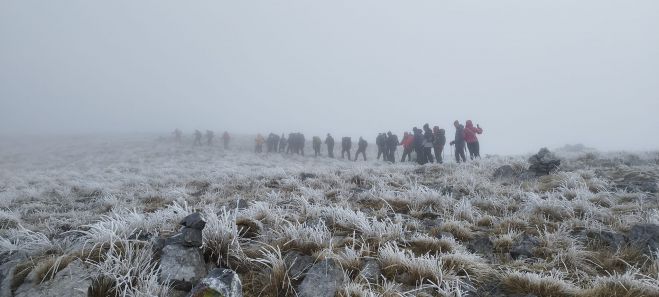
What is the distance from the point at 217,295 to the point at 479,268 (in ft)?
7.04

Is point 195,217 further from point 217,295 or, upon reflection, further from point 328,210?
point 328,210

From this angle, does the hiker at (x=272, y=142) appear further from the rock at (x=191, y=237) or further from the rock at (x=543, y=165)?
the rock at (x=191, y=237)

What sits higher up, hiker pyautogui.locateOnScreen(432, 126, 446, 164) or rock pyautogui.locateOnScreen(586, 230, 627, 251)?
hiker pyautogui.locateOnScreen(432, 126, 446, 164)

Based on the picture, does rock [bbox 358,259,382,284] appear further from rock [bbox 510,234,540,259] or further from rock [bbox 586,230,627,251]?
rock [bbox 586,230,627,251]

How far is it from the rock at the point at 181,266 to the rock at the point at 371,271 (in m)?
1.26

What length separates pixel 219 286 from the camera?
2.33 m

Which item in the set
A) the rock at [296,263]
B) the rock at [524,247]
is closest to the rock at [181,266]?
the rock at [296,263]

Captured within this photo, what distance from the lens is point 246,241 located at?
3.59 m

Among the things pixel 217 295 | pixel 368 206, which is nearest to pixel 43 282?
pixel 217 295

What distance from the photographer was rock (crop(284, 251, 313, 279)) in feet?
9.80

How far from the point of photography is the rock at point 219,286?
229 centimetres

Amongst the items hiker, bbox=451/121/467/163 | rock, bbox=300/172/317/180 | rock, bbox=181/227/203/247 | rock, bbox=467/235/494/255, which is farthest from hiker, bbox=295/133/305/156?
rock, bbox=181/227/203/247

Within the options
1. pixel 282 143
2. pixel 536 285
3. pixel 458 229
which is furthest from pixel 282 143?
pixel 536 285

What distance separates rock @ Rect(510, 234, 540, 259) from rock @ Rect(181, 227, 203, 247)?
2963 millimetres
